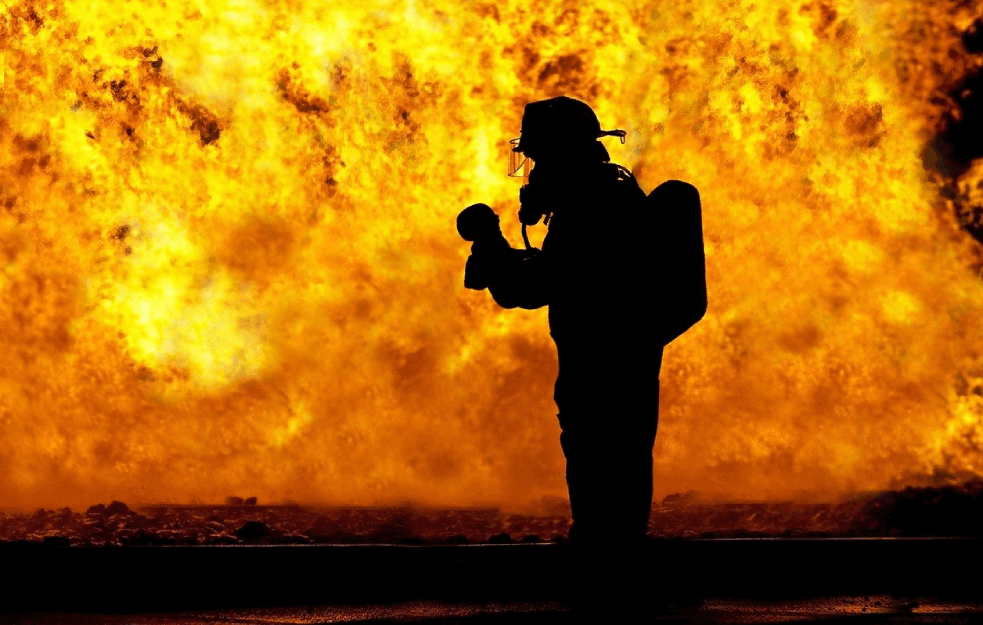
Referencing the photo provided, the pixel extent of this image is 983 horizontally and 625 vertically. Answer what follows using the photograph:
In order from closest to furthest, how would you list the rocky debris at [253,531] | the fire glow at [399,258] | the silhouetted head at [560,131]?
the silhouetted head at [560,131], the rocky debris at [253,531], the fire glow at [399,258]

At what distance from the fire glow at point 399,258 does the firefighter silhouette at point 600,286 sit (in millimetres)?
5551

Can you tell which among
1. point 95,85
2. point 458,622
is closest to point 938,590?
point 458,622

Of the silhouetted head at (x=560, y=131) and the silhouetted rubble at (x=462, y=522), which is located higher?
the silhouetted head at (x=560, y=131)

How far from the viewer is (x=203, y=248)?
9.11 m

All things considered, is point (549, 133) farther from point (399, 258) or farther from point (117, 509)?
point (399, 258)

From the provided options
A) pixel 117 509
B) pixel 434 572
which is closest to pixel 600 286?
pixel 434 572

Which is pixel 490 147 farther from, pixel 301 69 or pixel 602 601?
pixel 602 601

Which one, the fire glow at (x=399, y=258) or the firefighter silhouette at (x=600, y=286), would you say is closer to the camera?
the firefighter silhouette at (x=600, y=286)

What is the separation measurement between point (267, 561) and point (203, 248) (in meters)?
4.99

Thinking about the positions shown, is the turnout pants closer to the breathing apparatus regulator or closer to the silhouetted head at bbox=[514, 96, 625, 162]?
the breathing apparatus regulator

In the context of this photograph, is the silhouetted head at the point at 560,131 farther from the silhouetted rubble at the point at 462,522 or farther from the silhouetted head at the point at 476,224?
the silhouetted rubble at the point at 462,522

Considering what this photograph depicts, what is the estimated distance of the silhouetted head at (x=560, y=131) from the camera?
339 cm

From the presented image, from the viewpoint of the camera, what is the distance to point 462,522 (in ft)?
23.6

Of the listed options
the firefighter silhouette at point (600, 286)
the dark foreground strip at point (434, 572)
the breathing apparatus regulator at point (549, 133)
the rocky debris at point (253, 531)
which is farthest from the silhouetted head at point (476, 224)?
the rocky debris at point (253, 531)
